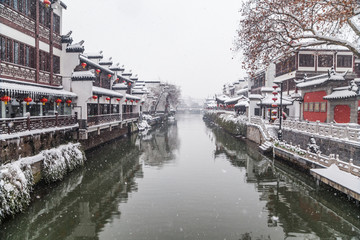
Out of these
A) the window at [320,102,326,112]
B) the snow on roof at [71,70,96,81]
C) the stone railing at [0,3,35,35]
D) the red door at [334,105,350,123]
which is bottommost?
the red door at [334,105,350,123]

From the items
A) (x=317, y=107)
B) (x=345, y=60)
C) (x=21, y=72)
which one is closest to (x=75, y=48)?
(x=21, y=72)

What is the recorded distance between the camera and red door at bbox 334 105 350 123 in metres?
19.3

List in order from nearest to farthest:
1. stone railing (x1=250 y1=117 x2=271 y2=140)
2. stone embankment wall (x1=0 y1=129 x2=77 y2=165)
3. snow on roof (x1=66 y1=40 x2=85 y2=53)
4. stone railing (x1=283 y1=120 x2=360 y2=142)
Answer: stone embankment wall (x1=0 y1=129 x2=77 y2=165)
stone railing (x1=283 y1=120 x2=360 y2=142)
snow on roof (x1=66 y1=40 x2=85 y2=53)
stone railing (x1=250 y1=117 x2=271 y2=140)

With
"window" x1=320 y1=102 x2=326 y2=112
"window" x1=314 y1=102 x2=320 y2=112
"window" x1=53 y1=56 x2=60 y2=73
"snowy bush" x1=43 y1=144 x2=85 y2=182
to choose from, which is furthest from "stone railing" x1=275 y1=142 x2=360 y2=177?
"window" x1=53 y1=56 x2=60 y2=73

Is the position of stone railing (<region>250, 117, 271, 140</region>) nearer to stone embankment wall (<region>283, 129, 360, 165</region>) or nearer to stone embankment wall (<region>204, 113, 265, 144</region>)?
stone embankment wall (<region>204, 113, 265, 144</region>)

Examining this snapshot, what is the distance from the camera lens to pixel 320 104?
73.9 feet

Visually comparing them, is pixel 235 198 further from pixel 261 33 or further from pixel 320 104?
pixel 320 104

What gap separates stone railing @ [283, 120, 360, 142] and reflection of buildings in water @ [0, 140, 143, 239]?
36.6ft

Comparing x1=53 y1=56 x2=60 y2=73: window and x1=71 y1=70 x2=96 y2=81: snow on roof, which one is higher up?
x1=53 y1=56 x2=60 y2=73: window

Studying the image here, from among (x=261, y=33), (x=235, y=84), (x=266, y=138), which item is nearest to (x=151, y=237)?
(x=261, y=33)

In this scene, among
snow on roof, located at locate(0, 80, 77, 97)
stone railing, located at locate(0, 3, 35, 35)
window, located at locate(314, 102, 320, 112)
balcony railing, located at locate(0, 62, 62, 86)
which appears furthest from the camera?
window, located at locate(314, 102, 320, 112)

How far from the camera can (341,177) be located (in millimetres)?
10977

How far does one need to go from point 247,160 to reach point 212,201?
9.55 m

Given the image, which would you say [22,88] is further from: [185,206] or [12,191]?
[185,206]
